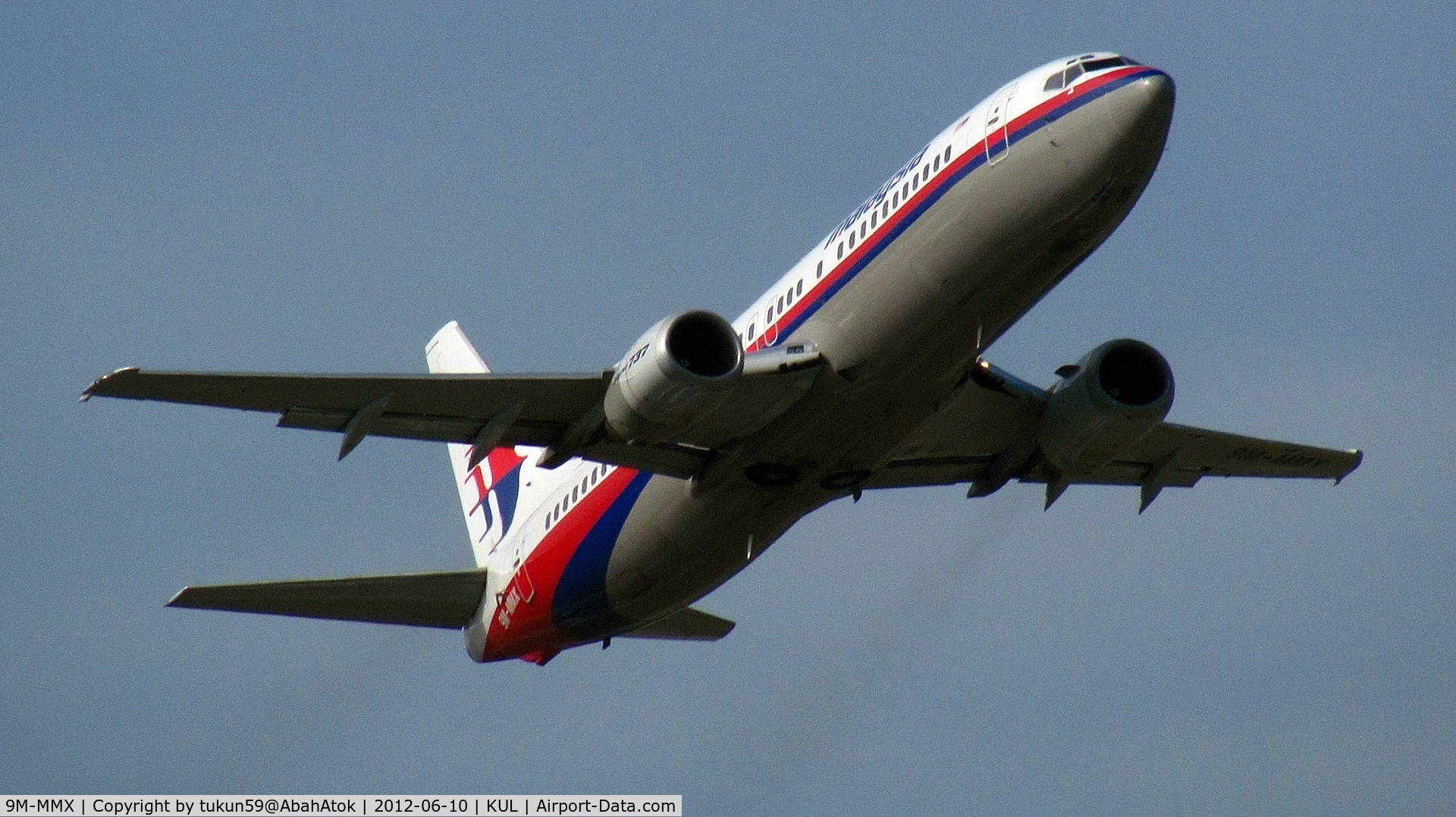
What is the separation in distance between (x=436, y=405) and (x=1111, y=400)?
1191 centimetres

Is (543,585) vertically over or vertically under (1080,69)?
under

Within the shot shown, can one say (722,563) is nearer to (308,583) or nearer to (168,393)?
(308,583)

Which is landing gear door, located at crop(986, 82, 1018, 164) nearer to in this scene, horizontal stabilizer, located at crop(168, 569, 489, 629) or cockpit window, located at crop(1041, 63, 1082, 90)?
cockpit window, located at crop(1041, 63, 1082, 90)

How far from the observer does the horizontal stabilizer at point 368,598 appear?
121ft

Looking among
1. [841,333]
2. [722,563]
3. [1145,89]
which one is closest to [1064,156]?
[1145,89]

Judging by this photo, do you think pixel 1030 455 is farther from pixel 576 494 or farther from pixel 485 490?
pixel 485 490

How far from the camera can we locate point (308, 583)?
126 ft

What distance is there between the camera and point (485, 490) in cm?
4500

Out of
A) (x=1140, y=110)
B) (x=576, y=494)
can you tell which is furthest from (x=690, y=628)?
(x=1140, y=110)

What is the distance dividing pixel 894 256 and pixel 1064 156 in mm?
3055

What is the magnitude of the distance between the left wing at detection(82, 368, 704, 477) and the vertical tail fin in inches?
274

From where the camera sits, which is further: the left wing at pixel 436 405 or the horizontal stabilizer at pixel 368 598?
the horizontal stabilizer at pixel 368 598

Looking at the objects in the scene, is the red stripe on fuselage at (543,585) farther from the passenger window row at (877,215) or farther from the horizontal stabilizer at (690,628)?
the passenger window row at (877,215)

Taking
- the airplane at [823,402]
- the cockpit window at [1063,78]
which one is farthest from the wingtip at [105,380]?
the cockpit window at [1063,78]
